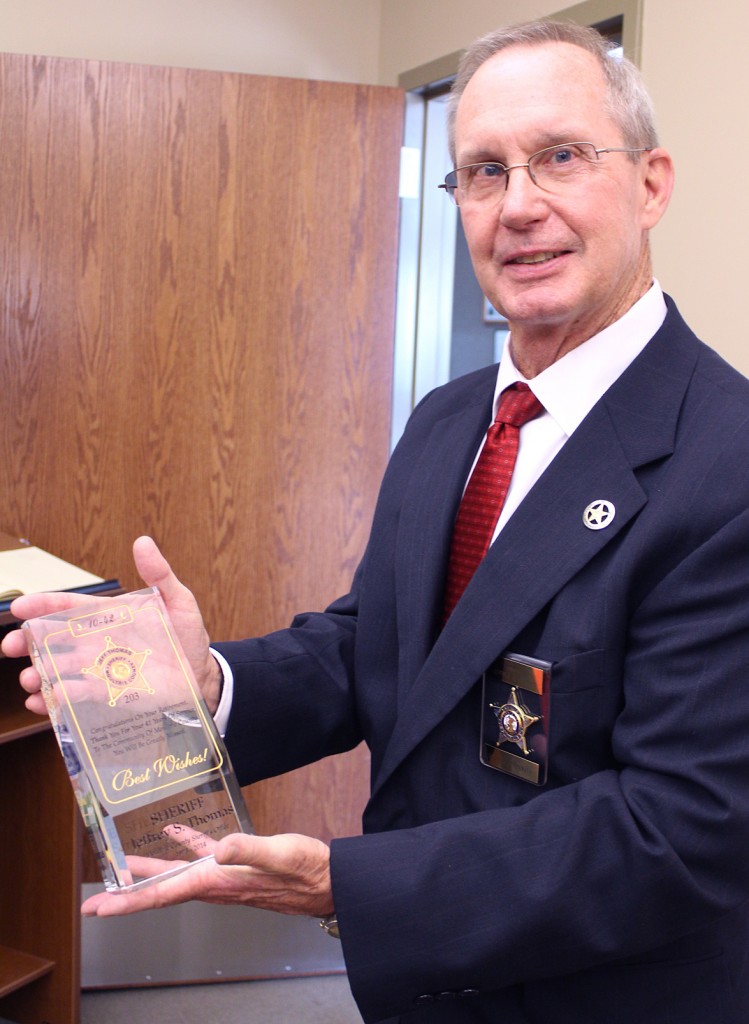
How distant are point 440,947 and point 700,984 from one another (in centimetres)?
30

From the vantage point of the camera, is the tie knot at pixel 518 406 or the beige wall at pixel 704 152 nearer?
the tie knot at pixel 518 406

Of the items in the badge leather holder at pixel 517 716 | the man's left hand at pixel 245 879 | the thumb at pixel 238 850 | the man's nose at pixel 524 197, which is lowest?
the man's left hand at pixel 245 879

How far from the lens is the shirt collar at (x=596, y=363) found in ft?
3.86

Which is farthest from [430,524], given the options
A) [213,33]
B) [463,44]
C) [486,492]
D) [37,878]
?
[213,33]

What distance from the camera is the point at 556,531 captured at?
108 cm

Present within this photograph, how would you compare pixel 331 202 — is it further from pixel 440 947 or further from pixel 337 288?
pixel 440 947

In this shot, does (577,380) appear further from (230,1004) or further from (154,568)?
(230,1004)

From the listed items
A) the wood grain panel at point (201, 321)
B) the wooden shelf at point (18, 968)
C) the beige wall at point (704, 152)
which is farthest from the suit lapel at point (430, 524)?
the wooden shelf at point (18, 968)

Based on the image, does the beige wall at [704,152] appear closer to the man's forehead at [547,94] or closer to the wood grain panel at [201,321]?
the wood grain panel at [201,321]

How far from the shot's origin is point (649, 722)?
3.24 feet

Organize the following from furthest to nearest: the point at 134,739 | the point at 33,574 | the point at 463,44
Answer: the point at 463,44, the point at 33,574, the point at 134,739

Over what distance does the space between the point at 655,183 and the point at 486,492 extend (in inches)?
16.2

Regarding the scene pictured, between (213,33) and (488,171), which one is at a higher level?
(213,33)

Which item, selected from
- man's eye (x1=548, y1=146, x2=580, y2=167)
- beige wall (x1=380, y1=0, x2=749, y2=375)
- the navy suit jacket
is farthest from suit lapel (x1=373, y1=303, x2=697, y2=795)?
beige wall (x1=380, y1=0, x2=749, y2=375)
